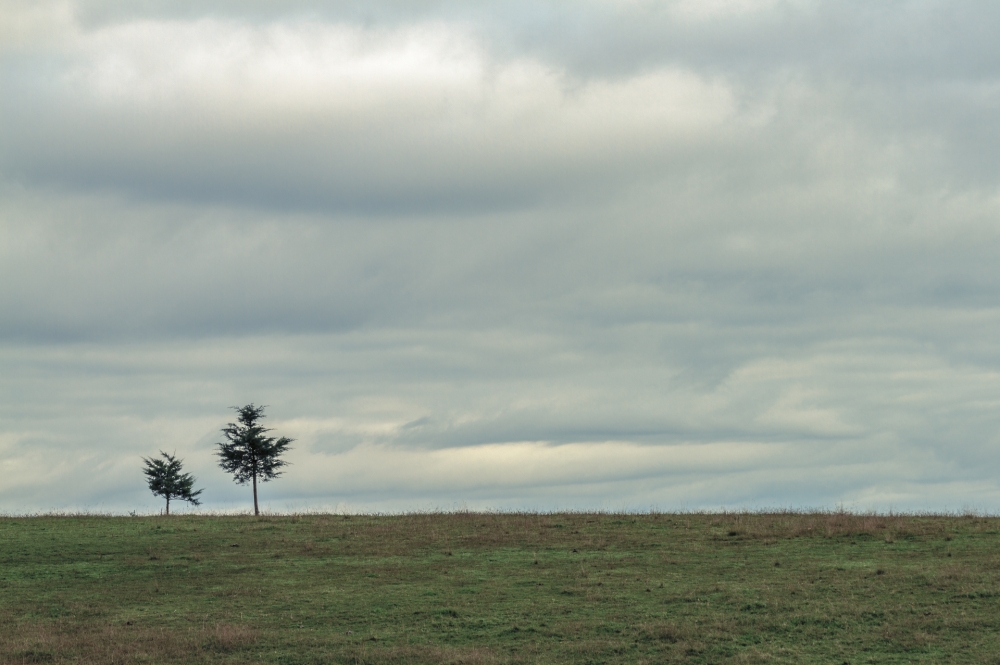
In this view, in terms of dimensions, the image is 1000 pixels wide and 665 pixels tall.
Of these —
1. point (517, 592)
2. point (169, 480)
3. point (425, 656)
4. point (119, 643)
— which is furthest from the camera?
point (169, 480)

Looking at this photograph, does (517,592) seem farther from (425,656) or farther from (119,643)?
(119,643)

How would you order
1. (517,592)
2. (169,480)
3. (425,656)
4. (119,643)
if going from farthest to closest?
1. (169,480)
2. (517,592)
3. (119,643)
4. (425,656)

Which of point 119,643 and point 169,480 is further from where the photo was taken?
point 169,480

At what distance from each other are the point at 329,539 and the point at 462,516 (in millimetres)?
9351

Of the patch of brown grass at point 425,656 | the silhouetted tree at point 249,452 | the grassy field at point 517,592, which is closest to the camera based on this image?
the patch of brown grass at point 425,656

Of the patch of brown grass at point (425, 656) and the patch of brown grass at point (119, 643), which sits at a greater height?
the patch of brown grass at point (119, 643)

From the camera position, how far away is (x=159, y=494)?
93938 millimetres

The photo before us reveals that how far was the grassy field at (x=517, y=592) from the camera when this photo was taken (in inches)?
1167

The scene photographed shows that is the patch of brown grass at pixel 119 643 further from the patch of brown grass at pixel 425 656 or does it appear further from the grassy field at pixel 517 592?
the patch of brown grass at pixel 425 656

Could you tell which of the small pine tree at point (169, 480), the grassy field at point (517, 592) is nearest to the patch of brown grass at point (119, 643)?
the grassy field at point (517, 592)

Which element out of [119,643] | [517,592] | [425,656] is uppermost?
[517,592]

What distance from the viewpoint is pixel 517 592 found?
36.4 m

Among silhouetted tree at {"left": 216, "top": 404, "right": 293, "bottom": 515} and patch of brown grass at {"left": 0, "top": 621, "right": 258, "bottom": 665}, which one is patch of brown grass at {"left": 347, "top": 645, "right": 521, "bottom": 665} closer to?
patch of brown grass at {"left": 0, "top": 621, "right": 258, "bottom": 665}

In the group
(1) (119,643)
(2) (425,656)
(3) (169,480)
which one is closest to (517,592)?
(2) (425,656)
